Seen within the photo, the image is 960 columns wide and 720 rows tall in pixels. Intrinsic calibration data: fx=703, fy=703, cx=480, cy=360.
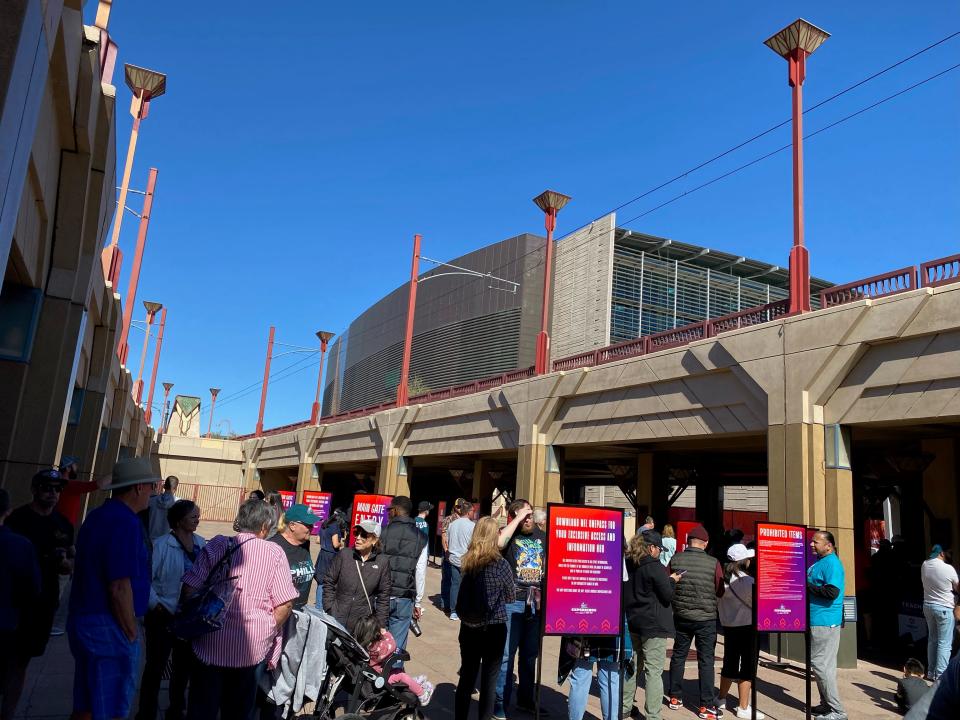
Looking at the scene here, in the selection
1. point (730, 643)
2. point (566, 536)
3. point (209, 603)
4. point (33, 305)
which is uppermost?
point (33, 305)

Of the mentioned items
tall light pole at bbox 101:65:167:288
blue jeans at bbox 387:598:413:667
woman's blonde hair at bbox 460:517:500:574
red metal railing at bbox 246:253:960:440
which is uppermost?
tall light pole at bbox 101:65:167:288

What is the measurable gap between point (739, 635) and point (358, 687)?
420 centimetres

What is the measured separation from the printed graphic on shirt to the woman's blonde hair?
3.69 ft

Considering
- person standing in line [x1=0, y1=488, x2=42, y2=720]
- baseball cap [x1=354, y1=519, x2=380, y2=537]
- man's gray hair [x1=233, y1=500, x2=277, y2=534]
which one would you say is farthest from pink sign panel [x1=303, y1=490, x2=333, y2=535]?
man's gray hair [x1=233, y1=500, x2=277, y2=534]

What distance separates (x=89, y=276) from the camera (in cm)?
926

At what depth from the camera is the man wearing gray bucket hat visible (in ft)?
11.4

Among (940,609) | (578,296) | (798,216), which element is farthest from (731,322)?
(578,296)

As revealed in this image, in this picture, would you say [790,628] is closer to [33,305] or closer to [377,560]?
[377,560]

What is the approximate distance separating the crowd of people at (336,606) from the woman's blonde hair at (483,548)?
1cm

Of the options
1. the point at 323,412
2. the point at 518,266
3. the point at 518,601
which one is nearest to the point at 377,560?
the point at 518,601

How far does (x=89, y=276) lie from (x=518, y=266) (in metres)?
33.1

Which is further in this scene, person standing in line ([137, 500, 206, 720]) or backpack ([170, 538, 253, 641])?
person standing in line ([137, 500, 206, 720])

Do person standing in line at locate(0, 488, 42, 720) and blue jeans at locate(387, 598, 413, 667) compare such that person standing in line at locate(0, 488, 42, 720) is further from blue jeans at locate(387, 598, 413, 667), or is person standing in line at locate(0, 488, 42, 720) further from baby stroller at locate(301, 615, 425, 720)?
blue jeans at locate(387, 598, 413, 667)

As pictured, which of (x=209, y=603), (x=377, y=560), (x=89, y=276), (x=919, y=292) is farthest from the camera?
(x=919, y=292)
